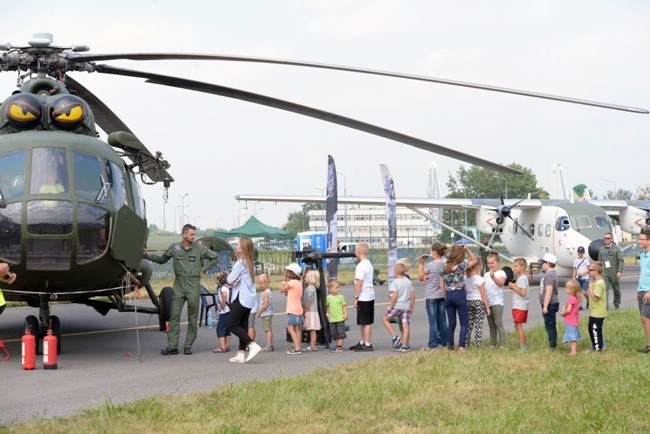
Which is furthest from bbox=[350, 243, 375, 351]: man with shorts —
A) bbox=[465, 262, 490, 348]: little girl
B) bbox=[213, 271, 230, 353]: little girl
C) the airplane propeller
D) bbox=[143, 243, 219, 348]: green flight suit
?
the airplane propeller

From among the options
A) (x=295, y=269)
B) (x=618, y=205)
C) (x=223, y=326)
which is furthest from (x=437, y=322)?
(x=618, y=205)

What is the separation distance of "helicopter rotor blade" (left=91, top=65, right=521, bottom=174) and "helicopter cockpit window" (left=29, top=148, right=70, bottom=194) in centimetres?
150

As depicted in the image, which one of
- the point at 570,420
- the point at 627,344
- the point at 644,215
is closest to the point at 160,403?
the point at 570,420

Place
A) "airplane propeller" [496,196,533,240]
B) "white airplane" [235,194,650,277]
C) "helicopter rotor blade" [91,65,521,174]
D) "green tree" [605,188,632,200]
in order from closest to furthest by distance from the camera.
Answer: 1. "helicopter rotor blade" [91,65,521,174]
2. "white airplane" [235,194,650,277]
3. "airplane propeller" [496,196,533,240]
4. "green tree" [605,188,632,200]

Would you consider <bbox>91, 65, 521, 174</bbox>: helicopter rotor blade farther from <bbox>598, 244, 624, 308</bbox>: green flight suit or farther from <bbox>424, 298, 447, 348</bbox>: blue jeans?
<bbox>598, 244, 624, 308</bbox>: green flight suit

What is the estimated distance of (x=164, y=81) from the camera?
1208 cm

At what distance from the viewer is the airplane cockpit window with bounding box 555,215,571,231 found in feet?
105

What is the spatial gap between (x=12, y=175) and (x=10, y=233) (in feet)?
2.59

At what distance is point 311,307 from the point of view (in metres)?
13.8

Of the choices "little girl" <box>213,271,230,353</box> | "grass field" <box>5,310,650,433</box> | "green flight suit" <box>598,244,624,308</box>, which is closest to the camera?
"grass field" <box>5,310,650,433</box>

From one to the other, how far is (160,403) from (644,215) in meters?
33.7

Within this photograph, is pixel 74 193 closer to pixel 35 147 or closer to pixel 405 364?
pixel 35 147

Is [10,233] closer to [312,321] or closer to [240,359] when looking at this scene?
[240,359]

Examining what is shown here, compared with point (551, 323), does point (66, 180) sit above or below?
above
